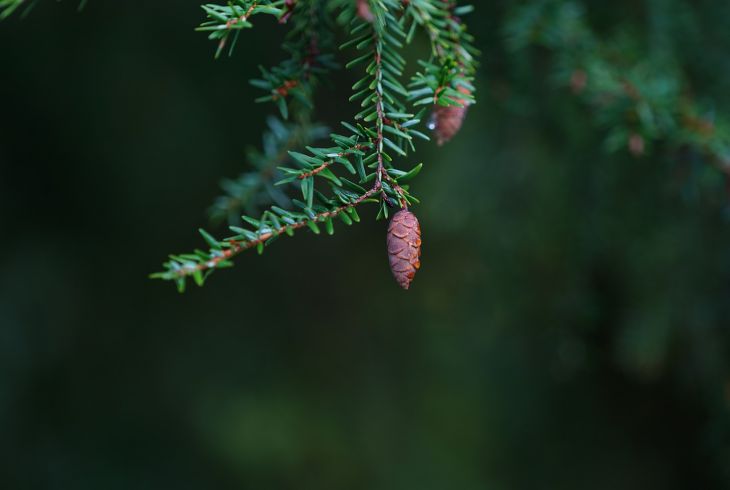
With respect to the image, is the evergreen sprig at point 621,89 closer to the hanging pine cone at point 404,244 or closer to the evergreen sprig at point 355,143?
the evergreen sprig at point 355,143

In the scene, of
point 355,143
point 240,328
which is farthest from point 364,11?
point 240,328

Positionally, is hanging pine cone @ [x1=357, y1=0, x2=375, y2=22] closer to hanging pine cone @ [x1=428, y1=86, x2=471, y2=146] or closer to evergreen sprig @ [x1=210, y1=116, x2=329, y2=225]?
hanging pine cone @ [x1=428, y1=86, x2=471, y2=146]

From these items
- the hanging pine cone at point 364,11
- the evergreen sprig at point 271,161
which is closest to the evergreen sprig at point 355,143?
the hanging pine cone at point 364,11

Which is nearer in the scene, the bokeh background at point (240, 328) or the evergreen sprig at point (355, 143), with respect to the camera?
the evergreen sprig at point (355, 143)

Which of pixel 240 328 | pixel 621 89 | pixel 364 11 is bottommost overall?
pixel 240 328

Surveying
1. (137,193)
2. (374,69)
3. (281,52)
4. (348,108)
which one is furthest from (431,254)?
(374,69)

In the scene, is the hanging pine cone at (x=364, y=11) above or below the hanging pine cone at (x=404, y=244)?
above

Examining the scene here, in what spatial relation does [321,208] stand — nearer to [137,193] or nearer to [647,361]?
[647,361]

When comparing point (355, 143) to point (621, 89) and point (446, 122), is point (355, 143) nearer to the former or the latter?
point (446, 122)
